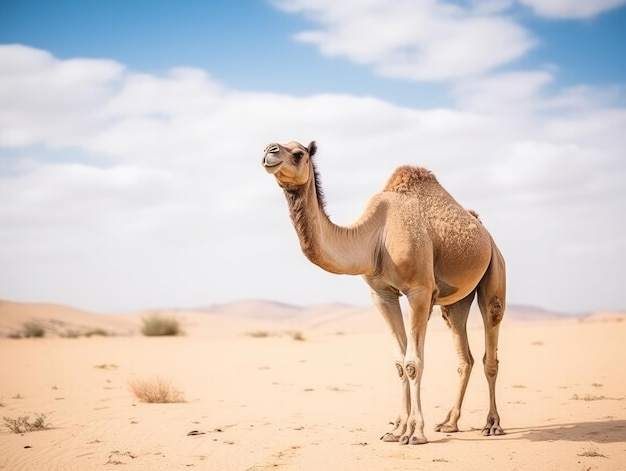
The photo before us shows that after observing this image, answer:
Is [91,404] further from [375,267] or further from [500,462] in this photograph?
[500,462]

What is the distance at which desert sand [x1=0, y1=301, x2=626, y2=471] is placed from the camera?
6.45 m

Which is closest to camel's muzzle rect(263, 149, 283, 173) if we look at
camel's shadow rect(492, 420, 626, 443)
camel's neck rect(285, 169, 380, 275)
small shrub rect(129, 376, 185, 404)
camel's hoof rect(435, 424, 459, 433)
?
camel's neck rect(285, 169, 380, 275)

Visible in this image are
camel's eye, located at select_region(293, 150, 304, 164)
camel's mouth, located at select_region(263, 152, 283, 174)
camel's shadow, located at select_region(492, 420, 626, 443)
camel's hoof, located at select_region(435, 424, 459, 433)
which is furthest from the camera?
camel's hoof, located at select_region(435, 424, 459, 433)

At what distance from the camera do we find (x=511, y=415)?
9102 mm

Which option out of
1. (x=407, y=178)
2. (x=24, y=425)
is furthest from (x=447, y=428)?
(x=24, y=425)

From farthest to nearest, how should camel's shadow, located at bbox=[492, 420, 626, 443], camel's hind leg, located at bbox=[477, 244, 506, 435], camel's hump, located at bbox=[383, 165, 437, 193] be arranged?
1. camel's hind leg, located at bbox=[477, 244, 506, 435]
2. camel's hump, located at bbox=[383, 165, 437, 193]
3. camel's shadow, located at bbox=[492, 420, 626, 443]

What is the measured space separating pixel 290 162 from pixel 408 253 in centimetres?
167

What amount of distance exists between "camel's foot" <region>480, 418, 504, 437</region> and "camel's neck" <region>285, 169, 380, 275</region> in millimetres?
2409

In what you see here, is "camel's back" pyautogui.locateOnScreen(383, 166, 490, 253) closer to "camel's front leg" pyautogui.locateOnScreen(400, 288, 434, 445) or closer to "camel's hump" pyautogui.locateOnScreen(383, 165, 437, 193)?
"camel's hump" pyautogui.locateOnScreen(383, 165, 437, 193)

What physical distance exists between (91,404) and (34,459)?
3.69m

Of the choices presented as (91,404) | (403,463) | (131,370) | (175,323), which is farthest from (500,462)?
(175,323)

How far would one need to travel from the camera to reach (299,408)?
380 inches

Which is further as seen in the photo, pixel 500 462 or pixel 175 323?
pixel 175 323

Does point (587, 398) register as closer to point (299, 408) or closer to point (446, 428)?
point (446, 428)
